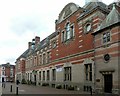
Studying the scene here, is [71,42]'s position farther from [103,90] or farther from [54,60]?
[103,90]

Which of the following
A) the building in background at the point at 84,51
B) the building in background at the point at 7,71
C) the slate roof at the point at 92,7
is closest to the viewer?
the building in background at the point at 84,51

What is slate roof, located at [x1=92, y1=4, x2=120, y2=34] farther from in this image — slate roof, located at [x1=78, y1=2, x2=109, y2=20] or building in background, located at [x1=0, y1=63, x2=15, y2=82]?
building in background, located at [x1=0, y1=63, x2=15, y2=82]

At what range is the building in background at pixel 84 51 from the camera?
941 inches

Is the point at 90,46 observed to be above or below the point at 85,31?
below

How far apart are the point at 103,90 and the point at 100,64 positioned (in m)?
2.84

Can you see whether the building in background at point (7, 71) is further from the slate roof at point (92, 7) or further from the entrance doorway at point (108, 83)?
the entrance doorway at point (108, 83)

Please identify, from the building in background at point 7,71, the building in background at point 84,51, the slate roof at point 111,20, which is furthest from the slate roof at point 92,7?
the building in background at point 7,71

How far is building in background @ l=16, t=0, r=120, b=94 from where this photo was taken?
941 inches

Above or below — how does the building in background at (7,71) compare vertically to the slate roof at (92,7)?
below

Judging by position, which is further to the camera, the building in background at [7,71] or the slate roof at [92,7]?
the building in background at [7,71]

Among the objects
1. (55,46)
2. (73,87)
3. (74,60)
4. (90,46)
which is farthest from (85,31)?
(55,46)

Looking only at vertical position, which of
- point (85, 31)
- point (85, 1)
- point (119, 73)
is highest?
point (85, 1)

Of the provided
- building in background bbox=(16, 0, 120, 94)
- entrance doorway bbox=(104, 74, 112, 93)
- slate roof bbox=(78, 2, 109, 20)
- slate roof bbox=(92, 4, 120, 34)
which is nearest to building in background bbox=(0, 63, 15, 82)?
building in background bbox=(16, 0, 120, 94)

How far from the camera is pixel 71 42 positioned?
34188 millimetres
